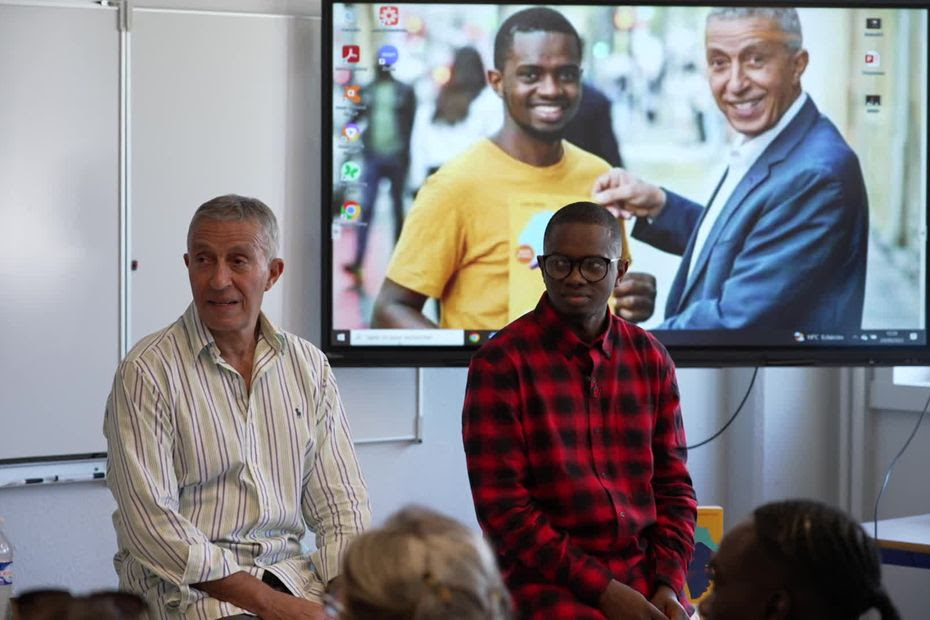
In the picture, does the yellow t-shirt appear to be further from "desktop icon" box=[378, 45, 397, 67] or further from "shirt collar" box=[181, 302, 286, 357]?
"shirt collar" box=[181, 302, 286, 357]

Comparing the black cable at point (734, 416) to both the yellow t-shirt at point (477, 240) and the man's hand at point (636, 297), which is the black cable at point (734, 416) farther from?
the yellow t-shirt at point (477, 240)

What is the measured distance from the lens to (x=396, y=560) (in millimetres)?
1274

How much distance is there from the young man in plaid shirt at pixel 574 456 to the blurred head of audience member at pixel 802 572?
0.92m

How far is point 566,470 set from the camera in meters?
2.55

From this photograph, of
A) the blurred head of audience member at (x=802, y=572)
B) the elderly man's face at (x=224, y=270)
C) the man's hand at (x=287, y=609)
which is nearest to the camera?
the blurred head of audience member at (x=802, y=572)

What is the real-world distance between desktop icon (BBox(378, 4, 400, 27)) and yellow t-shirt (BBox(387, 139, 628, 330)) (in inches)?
17.2

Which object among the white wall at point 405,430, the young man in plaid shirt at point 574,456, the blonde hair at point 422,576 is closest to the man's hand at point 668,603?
the young man in plaid shirt at point 574,456

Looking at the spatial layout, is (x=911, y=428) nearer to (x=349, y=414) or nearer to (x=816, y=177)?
(x=816, y=177)

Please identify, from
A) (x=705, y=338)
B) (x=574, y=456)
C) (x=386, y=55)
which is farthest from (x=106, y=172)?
(x=705, y=338)

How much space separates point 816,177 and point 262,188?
1724 millimetres

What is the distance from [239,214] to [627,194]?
1.70 meters

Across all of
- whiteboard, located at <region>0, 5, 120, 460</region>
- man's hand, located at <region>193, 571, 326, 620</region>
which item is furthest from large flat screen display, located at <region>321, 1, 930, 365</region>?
man's hand, located at <region>193, 571, 326, 620</region>

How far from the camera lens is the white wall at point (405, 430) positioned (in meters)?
3.64

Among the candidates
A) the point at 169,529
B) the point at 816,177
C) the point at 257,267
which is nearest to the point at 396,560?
the point at 169,529
